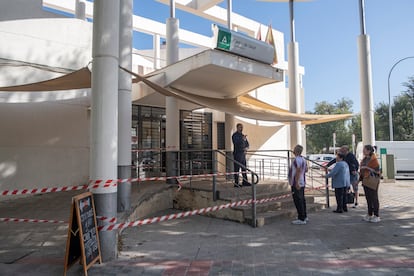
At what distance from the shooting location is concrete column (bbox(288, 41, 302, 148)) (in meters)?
12.2

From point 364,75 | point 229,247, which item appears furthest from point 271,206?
point 364,75

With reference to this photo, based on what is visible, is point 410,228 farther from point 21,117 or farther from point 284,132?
point 284,132

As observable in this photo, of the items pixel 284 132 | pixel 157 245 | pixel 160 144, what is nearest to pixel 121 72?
pixel 157 245

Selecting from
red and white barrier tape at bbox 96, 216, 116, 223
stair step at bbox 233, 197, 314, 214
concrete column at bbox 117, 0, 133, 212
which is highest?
concrete column at bbox 117, 0, 133, 212

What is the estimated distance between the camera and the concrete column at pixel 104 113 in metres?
4.09

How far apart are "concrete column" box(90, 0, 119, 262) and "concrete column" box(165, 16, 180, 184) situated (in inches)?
166

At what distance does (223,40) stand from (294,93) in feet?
19.4

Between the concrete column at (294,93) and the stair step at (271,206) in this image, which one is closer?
the stair step at (271,206)

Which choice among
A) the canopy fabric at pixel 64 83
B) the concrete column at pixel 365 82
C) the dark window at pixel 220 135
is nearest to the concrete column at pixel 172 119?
the canopy fabric at pixel 64 83

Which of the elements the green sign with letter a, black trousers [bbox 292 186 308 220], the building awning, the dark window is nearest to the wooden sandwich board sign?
the building awning

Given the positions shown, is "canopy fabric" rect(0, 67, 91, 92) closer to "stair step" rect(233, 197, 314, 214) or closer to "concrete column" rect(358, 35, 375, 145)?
"stair step" rect(233, 197, 314, 214)

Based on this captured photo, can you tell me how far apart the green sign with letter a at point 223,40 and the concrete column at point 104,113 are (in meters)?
3.37

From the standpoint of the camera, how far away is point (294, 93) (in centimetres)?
1225

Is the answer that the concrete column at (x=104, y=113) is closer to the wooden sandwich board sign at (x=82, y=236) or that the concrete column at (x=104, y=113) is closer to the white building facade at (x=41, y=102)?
the wooden sandwich board sign at (x=82, y=236)
